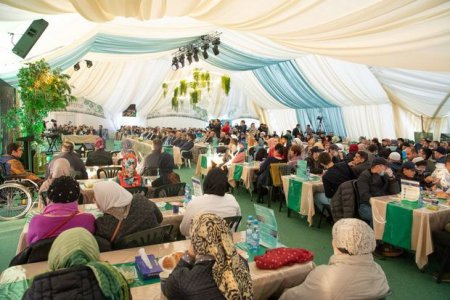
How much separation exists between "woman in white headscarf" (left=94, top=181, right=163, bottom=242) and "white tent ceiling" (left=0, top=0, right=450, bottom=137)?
7.24ft

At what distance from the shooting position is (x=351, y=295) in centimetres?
183

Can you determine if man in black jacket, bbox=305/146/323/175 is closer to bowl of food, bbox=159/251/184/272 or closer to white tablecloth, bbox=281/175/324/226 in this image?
white tablecloth, bbox=281/175/324/226

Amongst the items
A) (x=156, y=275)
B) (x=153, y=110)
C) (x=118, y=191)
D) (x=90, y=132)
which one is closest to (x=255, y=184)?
(x=118, y=191)

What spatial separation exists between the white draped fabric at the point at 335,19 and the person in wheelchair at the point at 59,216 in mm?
2095

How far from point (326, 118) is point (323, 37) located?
1145cm

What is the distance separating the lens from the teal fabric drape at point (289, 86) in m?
13.1

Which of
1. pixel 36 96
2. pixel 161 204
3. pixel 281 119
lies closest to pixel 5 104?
pixel 36 96

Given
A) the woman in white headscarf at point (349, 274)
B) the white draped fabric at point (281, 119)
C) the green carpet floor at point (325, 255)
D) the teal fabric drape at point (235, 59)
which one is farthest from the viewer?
the white draped fabric at point (281, 119)

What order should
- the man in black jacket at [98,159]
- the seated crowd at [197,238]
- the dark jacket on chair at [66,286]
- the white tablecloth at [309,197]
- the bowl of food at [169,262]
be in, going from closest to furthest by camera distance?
the dark jacket on chair at [66,286] < the seated crowd at [197,238] < the bowl of food at [169,262] < the white tablecloth at [309,197] < the man in black jacket at [98,159]

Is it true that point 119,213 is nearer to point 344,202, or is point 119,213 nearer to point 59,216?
point 59,216

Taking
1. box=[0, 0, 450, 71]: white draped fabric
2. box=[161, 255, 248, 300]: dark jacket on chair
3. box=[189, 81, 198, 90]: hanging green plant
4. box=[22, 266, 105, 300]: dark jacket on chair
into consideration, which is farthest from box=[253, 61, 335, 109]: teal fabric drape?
box=[22, 266, 105, 300]: dark jacket on chair

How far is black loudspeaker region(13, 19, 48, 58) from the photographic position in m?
5.34

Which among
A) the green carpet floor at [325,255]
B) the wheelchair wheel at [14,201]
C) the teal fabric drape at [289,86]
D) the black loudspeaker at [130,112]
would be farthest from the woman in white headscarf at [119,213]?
the black loudspeaker at [130,112]

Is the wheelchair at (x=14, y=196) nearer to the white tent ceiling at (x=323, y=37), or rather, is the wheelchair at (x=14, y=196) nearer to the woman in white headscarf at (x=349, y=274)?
the white tent ceiling at (x=323, y=37)
